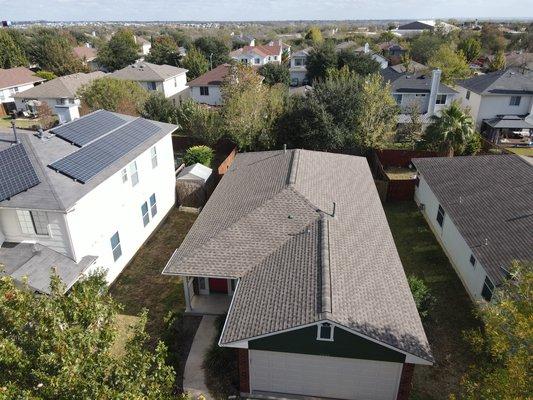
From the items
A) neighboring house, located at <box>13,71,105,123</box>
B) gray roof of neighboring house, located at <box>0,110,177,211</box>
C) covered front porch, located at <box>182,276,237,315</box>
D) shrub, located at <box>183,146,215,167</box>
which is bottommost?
covered front porch, located at <box>182,276,237,315</box>

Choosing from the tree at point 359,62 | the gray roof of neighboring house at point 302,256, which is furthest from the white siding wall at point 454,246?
the tree at point 359,62

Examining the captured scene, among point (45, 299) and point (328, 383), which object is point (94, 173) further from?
point (328, 383)

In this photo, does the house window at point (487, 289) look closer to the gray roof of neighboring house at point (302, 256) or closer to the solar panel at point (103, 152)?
the gray roof of neighboring house at point (302, 256)

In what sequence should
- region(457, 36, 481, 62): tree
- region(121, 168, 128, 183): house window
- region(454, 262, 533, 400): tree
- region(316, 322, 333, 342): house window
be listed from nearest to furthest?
region(454, 262, 533, 400): tree < region(316, 322, 333, 342): house window < region(121, 168, 128, 183): house window < region(457, 36, 481, 62): tree

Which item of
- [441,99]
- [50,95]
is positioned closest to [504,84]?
[441,99]

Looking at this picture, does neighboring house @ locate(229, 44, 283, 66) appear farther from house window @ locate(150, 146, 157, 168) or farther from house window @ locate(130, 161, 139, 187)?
house window @ locate(130, 161, 139, 187)

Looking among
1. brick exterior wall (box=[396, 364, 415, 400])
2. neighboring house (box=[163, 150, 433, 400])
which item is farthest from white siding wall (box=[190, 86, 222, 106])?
brick exterior wall (box=[396, 364, 415, 400])

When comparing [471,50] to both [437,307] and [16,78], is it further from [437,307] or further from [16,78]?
[16,78]
